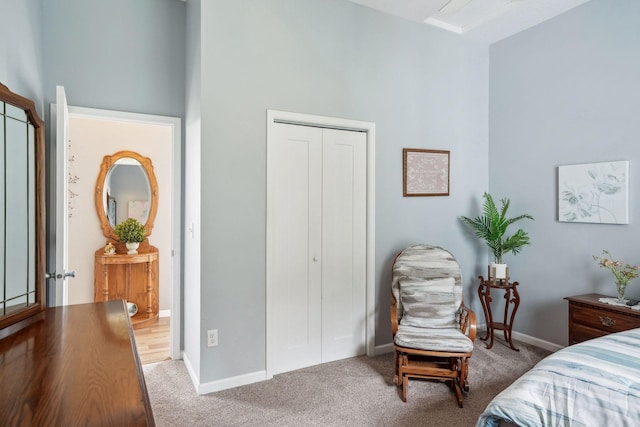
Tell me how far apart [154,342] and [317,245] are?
2.01 metres

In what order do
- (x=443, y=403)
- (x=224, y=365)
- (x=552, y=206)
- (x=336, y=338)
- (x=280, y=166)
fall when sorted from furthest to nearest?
(x=552, y=206), (x=336, y=338), (x=280, y=166), (x=224, y=365), (x=443, y=403)

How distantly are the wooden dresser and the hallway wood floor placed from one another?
3.42m

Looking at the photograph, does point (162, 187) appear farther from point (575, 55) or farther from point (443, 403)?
point (575, 55)

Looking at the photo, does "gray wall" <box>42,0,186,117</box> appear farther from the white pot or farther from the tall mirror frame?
the white pot

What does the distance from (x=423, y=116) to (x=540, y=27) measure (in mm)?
1383

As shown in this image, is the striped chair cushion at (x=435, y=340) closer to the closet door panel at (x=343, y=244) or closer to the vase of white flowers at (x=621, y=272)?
the closet door panel at (x=343, y=244)

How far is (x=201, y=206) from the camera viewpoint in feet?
8.58

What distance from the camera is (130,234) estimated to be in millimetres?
4195

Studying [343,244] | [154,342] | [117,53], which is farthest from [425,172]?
[154,342]

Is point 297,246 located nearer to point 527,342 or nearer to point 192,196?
point 192,196

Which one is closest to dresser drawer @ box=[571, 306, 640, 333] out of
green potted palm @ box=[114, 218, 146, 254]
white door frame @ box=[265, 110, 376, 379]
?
white door frame @ box=[265, 110, 376, 379]

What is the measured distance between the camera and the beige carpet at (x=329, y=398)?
2320 millimetres

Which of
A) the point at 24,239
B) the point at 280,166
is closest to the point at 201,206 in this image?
the point at 280,166

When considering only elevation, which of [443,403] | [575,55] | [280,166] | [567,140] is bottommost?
[443,403]
